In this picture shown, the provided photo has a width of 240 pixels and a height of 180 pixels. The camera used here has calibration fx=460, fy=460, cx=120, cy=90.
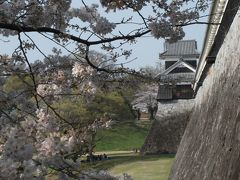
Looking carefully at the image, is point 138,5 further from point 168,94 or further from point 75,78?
point 168,94

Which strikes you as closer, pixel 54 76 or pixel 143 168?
pixel 54 76

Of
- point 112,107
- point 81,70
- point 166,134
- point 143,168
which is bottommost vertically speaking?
point 143,168

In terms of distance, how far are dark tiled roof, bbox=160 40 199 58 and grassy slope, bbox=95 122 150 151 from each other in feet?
29.8

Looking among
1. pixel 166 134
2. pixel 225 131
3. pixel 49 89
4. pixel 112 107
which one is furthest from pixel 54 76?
pixel 112 107

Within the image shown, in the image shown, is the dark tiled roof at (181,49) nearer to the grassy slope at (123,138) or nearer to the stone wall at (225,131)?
the grassy slope at (123,138)

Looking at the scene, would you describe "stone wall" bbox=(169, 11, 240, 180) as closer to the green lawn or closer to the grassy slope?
the green lawn

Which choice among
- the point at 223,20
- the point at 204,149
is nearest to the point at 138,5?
the point at 223,20

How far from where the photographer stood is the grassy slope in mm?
48125

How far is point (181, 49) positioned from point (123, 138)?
12748mm

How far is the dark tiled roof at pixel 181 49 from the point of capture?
42.8 meters

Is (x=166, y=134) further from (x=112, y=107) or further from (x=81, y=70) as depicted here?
(x=81, y=70)

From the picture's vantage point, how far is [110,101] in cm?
4359

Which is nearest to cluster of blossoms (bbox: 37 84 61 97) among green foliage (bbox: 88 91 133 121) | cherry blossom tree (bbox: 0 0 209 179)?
cherry blossom tree (bbox: 0 0 209 179)

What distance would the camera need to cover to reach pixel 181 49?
43.6 meters
